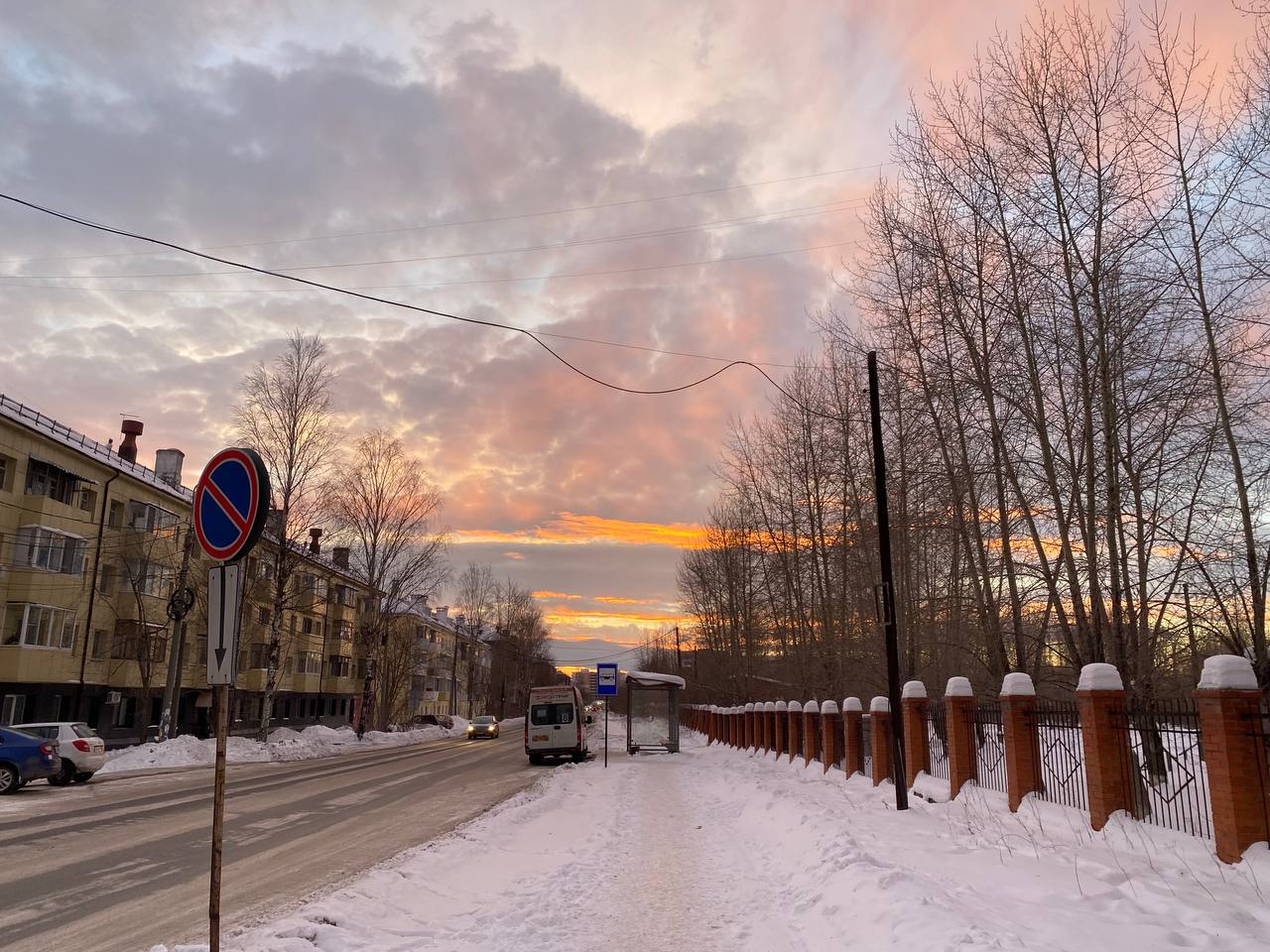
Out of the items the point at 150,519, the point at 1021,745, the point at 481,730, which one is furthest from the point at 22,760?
the point at 481,730

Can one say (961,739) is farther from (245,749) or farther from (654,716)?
(245,749)

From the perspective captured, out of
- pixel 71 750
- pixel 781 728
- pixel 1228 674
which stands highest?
pixel 1228 674

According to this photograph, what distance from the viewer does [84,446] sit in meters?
35.7

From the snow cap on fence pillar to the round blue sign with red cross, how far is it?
10.5 meters

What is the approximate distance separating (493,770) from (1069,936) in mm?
24077

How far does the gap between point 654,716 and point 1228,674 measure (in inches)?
1277

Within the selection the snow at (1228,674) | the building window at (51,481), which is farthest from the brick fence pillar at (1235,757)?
the building window at (51,481)

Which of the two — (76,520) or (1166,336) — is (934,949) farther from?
(76,520)

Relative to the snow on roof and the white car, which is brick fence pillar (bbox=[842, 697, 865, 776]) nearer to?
the snow on roof

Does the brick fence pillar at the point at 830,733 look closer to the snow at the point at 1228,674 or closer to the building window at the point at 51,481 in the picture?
the snow at the point at 1228,674

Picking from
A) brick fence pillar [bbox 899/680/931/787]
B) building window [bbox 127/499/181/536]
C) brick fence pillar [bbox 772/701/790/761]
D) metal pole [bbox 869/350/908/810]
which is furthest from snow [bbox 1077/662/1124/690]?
building window [bbox 127/499/181/536]

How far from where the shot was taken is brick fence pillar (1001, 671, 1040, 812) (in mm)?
11422

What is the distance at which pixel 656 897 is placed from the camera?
8594 millimetres

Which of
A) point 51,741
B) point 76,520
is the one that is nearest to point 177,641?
point 76,520
